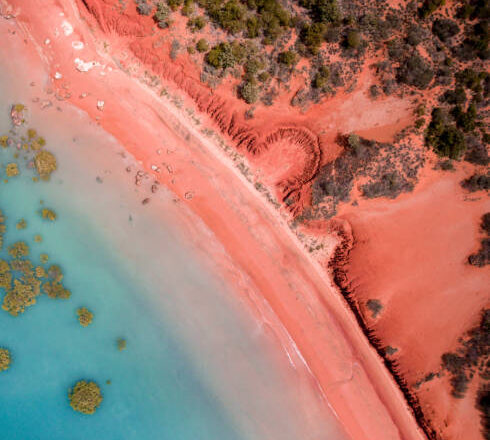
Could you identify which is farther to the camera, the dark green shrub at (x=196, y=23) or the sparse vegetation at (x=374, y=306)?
the sparse vegetation at (x=374, y=306)

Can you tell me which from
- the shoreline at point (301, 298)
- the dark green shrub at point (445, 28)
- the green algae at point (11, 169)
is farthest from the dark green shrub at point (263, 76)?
the green algae at point (11, 169)

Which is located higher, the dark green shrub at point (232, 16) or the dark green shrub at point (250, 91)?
the dark green shrub at point (232, 16)

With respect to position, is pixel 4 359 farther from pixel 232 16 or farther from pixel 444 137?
pixel 444 137

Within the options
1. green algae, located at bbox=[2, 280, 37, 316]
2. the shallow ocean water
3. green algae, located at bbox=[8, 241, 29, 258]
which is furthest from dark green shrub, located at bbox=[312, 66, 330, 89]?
green algae, located at bbox=[2, 280, 37, 316]

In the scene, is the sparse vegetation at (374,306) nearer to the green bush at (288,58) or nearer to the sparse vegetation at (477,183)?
the sparse vegetation at (477,183)

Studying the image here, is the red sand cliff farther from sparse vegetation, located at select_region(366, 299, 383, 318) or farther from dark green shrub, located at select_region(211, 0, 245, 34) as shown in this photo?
dark green shrub, located at select_region(211, 0, 245, 34)

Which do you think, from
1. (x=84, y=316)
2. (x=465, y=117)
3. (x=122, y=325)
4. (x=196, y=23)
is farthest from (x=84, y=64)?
(x=465, y=117)

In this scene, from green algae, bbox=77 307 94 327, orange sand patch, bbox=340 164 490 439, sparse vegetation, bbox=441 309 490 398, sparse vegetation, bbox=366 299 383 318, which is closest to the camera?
sparse vegetation, bbox=441 309 490 398
